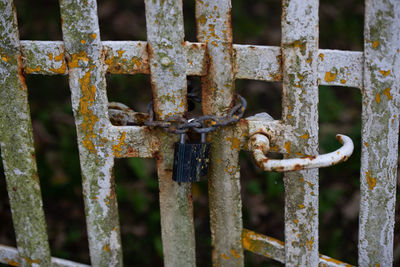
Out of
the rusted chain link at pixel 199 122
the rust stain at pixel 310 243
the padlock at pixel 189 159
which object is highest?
the rusted chain link at pixel 199 122

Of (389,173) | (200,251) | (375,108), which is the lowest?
(200,251)

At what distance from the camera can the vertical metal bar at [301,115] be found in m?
1.41

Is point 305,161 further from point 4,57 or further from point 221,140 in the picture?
point 4,57

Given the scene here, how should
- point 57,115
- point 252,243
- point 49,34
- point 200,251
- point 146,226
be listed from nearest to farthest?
1. point 252,243
2. point 200,251
3. point 146,226
4. point 57,115
5. point 49,34

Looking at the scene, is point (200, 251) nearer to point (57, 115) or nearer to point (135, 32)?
point (57, 115)

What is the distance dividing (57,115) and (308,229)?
2.66 metres

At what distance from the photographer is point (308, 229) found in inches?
65.2

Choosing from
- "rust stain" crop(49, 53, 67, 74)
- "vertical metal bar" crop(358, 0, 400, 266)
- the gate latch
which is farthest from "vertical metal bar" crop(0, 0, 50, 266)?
"vertical metal bar" crop(358, 0, 400, 266)

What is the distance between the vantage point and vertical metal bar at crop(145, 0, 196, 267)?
4.84ft

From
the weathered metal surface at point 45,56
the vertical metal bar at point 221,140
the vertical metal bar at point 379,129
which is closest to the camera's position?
the vertical metal bar at point 379,129

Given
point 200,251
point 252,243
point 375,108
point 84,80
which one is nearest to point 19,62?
point 84,80

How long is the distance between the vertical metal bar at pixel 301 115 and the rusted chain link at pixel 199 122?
158 millimetres

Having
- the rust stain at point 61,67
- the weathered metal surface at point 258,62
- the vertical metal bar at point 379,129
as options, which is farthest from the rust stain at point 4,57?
the vertical metal bar at point 379,129

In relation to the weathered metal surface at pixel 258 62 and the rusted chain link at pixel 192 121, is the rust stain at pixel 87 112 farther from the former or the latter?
the weathered metal surface at pixel 258 62
